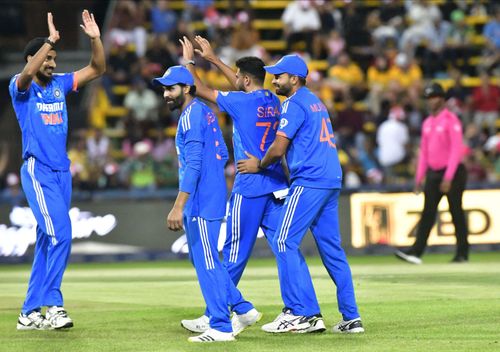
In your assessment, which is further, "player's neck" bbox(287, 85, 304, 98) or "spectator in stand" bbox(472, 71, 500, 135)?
"spectator in stand" bbox(472, 71, 500, 135)

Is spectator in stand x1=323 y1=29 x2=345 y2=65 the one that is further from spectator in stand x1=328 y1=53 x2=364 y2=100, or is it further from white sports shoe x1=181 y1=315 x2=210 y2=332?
white sports shoe x1=181 y1=315 x2=210 y2=332

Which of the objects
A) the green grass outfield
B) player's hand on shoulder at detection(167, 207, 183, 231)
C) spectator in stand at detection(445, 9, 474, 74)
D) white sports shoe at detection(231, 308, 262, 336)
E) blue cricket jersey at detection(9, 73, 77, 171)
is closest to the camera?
player's hand on shoulder at detection(167, 207, 183, 231)

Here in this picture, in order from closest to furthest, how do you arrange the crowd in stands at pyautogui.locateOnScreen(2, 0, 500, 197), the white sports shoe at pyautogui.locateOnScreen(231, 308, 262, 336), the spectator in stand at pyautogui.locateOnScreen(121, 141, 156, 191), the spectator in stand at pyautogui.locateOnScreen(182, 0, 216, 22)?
the white sports shoe at pyautogui.locateOnScreen(231, 308, 262, 336) < the spectator in stand at pyautogui.locateOnScreen(121, 141, 156, 191) < the crowd in stands at pyautogui.locateOnScreen(2, 0, 500, 197) < the spectator in stand at pyautogui.locateOnScreen(182, 0, 216, 22)

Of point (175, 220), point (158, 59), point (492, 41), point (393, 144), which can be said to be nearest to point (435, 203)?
point (393, 144)

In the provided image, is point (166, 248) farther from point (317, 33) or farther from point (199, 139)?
point (199, 139)

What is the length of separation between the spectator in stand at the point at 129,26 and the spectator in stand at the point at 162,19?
11.7 inches

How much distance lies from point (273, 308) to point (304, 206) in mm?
2268

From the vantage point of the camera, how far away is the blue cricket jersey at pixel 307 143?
9.75 m

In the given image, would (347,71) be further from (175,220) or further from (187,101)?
(175,220)

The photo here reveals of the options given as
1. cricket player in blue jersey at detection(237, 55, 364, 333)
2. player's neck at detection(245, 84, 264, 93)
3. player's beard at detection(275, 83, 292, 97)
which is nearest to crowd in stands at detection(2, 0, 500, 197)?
player's neck at detection(245, 84, 264, 93)

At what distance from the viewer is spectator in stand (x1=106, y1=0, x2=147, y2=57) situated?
2714 cm

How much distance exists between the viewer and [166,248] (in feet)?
66.4

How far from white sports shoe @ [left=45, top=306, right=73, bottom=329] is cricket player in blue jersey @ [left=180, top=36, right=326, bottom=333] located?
3.28ft

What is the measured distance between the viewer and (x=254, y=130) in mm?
10180
